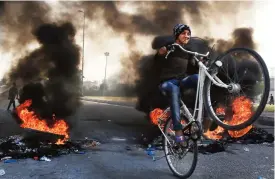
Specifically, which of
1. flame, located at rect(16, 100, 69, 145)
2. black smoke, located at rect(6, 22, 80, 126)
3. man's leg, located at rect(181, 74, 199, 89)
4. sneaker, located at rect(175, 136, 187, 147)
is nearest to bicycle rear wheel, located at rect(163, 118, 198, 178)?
sneaker, located at rect(175, 136, 187, 147)

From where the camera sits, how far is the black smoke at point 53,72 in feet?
35.9

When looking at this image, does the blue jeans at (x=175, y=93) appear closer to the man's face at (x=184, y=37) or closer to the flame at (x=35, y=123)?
the man's face at (x=184, y=37)

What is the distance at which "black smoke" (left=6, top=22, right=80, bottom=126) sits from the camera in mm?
10930

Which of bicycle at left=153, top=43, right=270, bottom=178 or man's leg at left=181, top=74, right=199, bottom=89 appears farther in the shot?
man's leg at left=181, top=74, right=199, bottom=89

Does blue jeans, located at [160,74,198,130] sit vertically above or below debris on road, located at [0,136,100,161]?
above

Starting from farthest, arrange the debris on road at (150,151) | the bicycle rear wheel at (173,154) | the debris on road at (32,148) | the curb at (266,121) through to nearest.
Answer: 1. the curb at (266,121)
2. the debris on road at (150,151)
3. the debris on road at (32,148)
4. the bicycle rear wheel at (173,154)

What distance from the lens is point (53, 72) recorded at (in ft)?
38.2

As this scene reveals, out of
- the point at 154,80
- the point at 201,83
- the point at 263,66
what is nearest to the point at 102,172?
the point at 201,83

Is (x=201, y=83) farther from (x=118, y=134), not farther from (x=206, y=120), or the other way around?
(x=118, y=134)

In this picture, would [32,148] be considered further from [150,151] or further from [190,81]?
[190,81]

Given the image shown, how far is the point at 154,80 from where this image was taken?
11.4m

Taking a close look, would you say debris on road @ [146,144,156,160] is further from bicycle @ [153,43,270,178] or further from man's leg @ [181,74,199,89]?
man's leg @ [181,74,199,89]

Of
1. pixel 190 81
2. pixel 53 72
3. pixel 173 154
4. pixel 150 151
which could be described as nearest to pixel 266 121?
pixel 150 151

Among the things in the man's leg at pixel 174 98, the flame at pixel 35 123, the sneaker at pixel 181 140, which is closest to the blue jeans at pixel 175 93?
the man's leg at pixel 174 98
